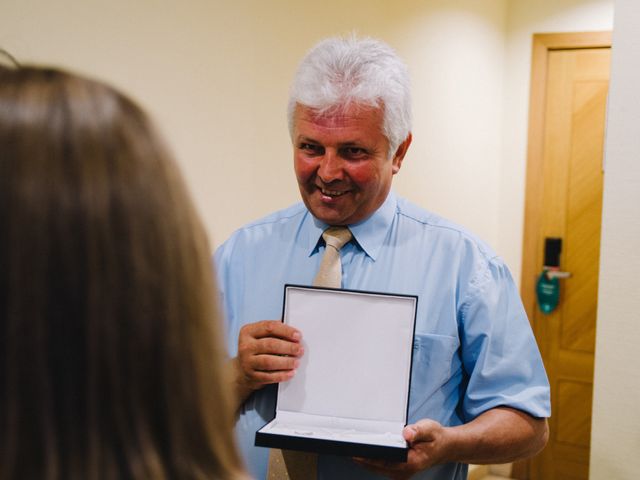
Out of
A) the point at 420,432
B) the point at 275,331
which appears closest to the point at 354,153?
the point at 275,331

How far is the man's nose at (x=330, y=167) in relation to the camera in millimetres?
1327

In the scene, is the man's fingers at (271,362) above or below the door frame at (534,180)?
below

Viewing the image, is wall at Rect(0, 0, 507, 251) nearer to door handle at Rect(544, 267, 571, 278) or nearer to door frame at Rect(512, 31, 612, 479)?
door frame at Rect(512, 31, 612, 479)

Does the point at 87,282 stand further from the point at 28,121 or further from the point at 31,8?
the point at 31,8

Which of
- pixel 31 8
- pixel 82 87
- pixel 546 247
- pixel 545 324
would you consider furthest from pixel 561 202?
pixel 82 87

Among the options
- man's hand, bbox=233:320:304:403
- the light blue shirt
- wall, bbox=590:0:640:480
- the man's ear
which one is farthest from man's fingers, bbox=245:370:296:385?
wall, bbox=590:0:640:480

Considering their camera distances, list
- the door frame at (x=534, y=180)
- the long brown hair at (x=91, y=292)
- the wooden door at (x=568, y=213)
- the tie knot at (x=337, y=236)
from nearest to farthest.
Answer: the long brown hair at (x=91, y=292)
the tie knot at (x=337, y=236)
the wooden door at (x=568, y=213)
the door frame at (x=534, y=180)

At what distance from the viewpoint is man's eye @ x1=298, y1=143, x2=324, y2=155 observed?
136 centimetres

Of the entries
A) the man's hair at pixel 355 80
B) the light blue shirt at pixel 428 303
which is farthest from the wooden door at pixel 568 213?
the man's hair at pixel 355 80

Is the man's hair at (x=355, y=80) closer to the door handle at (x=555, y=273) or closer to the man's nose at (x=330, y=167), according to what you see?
the man's nose at (x=330, y=167)

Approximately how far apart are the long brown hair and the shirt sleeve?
33.1 inches

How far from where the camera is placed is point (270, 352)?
1.22 m

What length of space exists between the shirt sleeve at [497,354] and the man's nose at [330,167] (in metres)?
0.32

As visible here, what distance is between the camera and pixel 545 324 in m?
3.76
